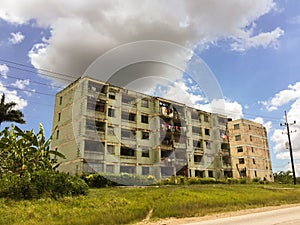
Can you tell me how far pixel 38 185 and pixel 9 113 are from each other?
802 inches

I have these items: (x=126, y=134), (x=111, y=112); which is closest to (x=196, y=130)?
(x=126, y=134)

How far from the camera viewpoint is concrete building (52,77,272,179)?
36344 mm

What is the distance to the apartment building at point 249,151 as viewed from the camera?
6184cm

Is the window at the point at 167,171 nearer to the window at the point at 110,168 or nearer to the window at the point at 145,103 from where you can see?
the window at the point at 110,168

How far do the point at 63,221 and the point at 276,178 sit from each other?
212 ft

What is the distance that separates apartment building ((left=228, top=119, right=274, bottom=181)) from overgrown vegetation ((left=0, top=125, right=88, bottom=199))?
4917cm

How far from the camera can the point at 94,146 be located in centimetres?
3628

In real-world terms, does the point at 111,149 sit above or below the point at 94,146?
below

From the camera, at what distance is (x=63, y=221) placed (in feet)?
39.5

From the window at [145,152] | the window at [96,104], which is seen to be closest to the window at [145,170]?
the window at [145,152]

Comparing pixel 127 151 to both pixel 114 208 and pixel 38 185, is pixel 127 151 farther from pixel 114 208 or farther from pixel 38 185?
pixel 114 208

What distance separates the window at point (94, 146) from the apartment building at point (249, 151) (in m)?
34.4

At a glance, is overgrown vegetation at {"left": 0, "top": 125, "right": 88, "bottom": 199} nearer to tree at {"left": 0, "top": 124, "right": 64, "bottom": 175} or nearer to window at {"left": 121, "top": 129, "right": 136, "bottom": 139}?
tree at {"left": 0, "top": 124, "right": 64, "bottom": 175}

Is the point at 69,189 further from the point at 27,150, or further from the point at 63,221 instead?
the point at 63,221
